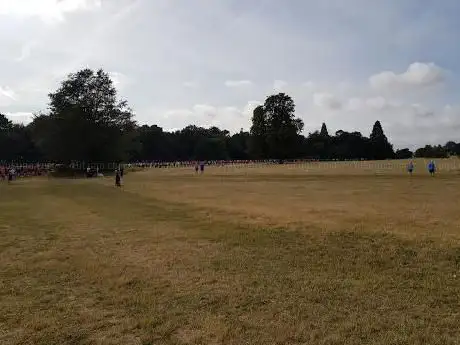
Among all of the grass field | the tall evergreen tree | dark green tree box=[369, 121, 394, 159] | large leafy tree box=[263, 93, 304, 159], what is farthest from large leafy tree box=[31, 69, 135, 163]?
the tall evergreen tree

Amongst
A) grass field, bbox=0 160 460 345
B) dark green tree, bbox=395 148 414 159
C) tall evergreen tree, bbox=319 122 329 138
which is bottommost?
grass field, bbox=0 160 460 345

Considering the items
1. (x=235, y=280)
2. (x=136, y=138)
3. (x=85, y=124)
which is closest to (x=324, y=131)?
(x=136, y=138)

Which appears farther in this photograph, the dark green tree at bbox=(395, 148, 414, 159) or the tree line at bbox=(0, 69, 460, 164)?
the dark green tree at bbox=(395, 148, 414, 159)

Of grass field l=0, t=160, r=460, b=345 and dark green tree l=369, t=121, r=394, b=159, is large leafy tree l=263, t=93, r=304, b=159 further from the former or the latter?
grass field l=0, t=160, r=460, b=345

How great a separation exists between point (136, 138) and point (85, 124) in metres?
20.0

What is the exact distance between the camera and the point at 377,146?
512 ft

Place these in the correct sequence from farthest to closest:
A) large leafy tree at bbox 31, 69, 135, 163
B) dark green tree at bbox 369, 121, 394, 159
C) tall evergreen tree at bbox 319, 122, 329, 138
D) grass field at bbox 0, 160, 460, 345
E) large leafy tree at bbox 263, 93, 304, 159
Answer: tall evergreen tree at bbox 319, 122, 329, 138, dark green tree at bbox 369, 121, 394, 159, large leafy tree at bbox 263, 93, 304, 159, large leafy tree at bbox 31, 69, 135, 163, grass field at bbox 0, 160, 460, 345

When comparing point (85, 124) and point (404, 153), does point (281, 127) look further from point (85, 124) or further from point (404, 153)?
point (404, 153)

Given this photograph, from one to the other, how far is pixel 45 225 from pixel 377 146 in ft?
485

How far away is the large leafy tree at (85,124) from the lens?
73250 mm

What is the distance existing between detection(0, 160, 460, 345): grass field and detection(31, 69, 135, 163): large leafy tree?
2170 inches

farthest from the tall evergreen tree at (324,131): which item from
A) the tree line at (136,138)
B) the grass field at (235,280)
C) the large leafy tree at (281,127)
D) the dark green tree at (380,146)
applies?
the grass field at (235,280)

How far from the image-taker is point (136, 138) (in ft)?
305

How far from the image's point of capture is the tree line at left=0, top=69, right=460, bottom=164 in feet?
243
